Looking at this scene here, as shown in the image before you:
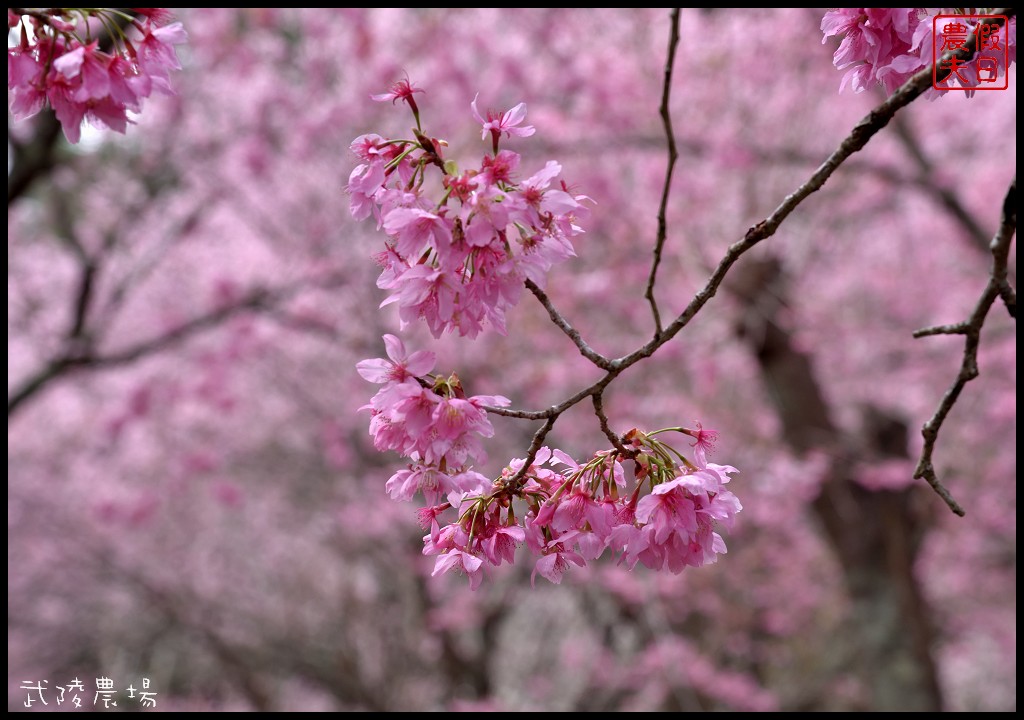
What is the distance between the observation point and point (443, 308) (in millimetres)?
1267

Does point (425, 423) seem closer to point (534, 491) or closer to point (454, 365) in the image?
point (534, 491)

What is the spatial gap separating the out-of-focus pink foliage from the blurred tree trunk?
0.25m

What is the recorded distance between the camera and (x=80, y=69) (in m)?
1.45

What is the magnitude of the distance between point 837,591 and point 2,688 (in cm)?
774

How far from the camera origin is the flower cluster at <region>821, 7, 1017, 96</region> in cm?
135

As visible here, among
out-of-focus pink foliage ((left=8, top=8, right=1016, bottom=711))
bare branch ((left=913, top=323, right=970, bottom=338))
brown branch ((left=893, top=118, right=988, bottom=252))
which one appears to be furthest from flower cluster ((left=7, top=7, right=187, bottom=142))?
brown branch ((left=893, top=118, right=988, bottom=252))

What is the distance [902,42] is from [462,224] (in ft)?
2.81

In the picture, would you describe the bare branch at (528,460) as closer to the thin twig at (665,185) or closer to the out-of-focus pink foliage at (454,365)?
the thin twig at (665,185)

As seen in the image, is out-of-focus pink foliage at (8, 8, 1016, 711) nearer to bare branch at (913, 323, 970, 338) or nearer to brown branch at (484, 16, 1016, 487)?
bare branch at (913, 323, 970, 338)

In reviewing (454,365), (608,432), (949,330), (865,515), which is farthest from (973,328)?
(454,365)

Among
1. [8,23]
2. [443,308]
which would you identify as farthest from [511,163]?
[8,23]

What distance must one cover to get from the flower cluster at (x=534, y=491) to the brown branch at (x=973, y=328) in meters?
0.35

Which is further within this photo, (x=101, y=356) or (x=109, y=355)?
(x=109, y=355)

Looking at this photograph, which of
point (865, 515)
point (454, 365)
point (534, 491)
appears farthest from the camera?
point (454, 365)
